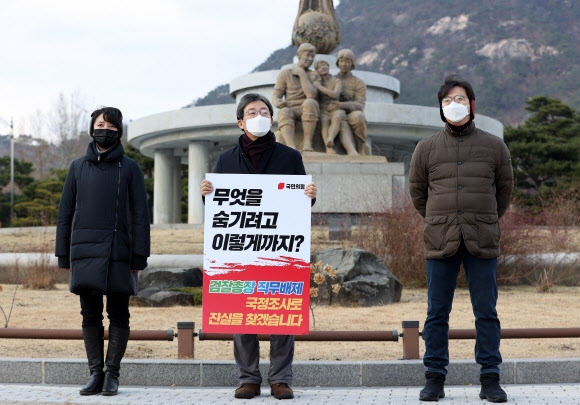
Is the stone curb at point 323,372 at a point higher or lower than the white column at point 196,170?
lower

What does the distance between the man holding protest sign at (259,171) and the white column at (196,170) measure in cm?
2347

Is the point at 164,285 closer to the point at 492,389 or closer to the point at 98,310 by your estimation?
the point at 98,310

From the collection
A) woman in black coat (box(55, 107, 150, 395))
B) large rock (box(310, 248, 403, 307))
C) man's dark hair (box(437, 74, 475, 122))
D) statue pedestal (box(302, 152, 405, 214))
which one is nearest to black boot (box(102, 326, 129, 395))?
woman in black coat (box(55, 107, 150, 395))

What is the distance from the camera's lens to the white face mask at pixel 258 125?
6.07 metres

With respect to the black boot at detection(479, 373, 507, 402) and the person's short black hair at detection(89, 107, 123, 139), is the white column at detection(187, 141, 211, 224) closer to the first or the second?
the person's short black hair at detection(89, 107, 123, 139)

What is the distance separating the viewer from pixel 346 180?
59.0 feet

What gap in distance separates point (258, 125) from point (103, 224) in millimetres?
1260

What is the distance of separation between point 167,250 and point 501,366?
10593mm

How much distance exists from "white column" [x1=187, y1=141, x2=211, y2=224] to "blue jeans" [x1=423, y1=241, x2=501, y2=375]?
78.6 feet

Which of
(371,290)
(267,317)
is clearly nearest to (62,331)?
(267,317)

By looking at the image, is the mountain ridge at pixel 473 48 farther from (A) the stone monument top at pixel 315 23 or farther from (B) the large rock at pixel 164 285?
(B) the large rock at pixel 164 285

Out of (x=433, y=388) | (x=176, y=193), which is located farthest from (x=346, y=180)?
(x=176, y=193)

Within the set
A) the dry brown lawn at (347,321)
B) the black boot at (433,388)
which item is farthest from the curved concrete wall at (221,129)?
the black boot at (433,388)

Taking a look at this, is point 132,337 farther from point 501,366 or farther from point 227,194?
point 501,366
